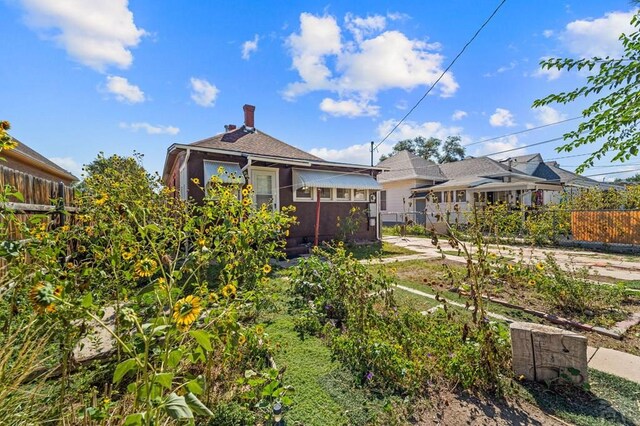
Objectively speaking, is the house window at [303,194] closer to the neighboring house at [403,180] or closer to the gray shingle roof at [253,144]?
the gray shingle roof at [253,144]

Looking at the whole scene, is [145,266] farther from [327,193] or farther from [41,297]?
[327,193]

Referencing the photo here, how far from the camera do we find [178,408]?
97 cm

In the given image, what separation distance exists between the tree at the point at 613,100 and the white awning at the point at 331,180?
8.23 meters

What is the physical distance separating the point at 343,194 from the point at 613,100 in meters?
9.83

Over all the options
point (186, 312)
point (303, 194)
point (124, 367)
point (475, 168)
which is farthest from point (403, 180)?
point (124, 367)

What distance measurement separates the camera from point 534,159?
1097 inches

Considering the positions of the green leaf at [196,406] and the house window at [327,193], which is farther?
the house window at [327,193]

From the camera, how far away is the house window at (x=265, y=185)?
10711 mm

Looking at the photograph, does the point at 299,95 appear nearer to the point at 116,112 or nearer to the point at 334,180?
the point at 334,180

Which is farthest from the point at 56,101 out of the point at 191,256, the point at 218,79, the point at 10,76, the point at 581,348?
the point at 581,348

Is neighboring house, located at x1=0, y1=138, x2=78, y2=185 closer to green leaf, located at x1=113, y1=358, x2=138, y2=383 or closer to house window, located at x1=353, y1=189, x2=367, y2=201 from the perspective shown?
green leaf, located at x1=113, y1=358, x2=138, y2=383

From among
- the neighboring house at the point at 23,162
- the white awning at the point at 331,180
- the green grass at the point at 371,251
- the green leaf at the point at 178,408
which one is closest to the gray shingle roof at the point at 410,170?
the white awning at the point at 331,180

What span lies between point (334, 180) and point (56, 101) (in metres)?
9.05

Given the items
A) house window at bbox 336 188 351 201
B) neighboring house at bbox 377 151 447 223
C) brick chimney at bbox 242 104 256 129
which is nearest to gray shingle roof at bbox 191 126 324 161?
brick chimney at bbox 242 104 256 129
